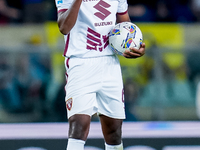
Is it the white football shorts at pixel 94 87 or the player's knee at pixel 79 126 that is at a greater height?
the white football shorts at pixel 94 87

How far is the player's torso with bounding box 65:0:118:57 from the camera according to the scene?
139 inches

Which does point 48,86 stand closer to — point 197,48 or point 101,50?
point 197,48

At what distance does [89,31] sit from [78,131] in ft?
2.60

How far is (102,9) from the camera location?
11.8 feet

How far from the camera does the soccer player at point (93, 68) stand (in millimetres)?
3430

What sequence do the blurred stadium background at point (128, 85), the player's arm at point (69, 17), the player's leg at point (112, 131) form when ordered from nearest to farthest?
the player's arm at point (69, 17) < the player's leg at point (112, 131) < the blurred stadium background at point (128, 85)

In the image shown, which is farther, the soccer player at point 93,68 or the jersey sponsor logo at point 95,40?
the jersey sponsor logo at point 95,40

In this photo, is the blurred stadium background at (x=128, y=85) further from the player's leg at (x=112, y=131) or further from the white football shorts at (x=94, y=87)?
the white football shorts at (x=94, y=87)

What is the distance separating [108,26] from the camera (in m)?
3.61

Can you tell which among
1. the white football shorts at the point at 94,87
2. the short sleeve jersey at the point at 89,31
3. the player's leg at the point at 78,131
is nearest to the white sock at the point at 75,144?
the player's leg at the point at 78,131

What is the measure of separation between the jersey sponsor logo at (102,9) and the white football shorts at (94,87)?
33cm

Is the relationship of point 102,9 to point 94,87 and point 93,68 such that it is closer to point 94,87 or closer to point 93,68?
point 93,68

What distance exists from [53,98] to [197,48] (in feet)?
6.99

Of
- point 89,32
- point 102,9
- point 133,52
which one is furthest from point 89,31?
point 133,52
